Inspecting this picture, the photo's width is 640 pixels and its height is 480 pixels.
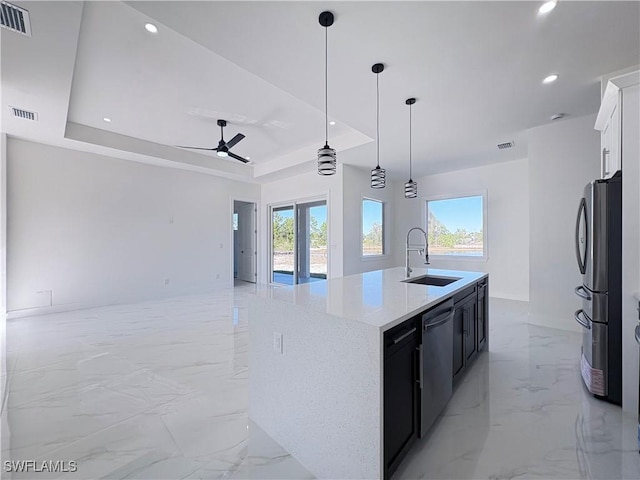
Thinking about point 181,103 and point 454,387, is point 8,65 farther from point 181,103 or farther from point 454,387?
point 454,387

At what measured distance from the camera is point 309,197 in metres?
6.73

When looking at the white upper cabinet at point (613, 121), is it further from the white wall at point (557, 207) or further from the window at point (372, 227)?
the window at point (372, 227)

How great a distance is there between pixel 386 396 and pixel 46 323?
5314mm

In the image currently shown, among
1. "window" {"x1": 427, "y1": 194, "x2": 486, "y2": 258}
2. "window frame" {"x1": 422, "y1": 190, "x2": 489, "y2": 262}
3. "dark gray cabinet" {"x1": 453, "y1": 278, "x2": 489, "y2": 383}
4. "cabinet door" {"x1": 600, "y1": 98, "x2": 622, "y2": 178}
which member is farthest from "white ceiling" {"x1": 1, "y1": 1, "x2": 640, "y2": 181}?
"dark gray cabinet" {"x1": 453, "y1": 278, "x2": 489, "y2": 383}

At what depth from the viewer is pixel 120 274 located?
5.66 m

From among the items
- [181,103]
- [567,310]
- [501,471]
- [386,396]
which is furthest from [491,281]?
[181,103]

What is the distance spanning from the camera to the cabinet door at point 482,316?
2.96 metres

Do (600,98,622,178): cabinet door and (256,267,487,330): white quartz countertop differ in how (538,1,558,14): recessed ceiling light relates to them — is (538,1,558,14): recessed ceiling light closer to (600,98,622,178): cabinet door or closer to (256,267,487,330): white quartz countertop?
(600,98,622,178): cabinet door

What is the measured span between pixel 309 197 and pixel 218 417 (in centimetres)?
519

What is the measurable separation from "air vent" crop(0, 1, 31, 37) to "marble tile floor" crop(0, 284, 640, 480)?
2.87m

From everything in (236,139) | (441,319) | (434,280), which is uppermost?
(236,139)

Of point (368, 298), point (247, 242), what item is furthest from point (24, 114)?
point (247, 242)

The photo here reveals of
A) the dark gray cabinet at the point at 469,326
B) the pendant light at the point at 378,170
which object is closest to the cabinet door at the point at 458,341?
the dark gray cabinet at the point at 469,326

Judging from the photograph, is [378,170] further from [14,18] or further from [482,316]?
[14,18]
